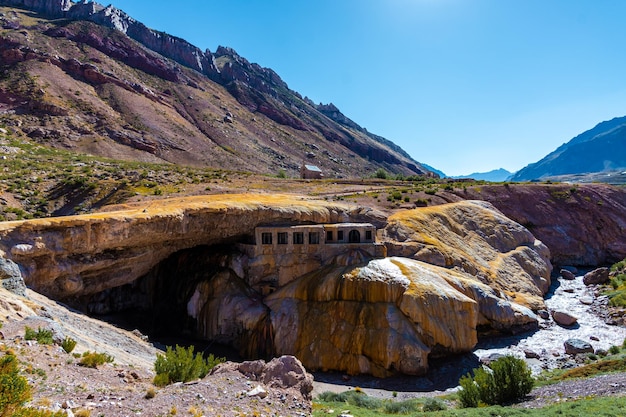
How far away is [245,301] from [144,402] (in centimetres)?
1910

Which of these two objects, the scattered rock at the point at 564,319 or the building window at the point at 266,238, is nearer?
the building window at the point at 266,238

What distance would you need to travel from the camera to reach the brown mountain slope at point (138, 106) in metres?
72.4

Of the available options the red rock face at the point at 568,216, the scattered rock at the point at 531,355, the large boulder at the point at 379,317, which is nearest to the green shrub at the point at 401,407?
the large boulder at the point at 379,317

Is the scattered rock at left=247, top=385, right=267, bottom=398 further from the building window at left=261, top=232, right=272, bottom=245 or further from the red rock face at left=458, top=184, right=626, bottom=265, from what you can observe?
the red rock face at left=458, top=184, right=626, bottom=265

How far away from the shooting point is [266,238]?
30.4 meters

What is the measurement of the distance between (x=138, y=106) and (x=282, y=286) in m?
84.0

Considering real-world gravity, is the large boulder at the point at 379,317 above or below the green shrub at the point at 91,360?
below

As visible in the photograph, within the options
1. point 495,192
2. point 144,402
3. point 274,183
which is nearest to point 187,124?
point 274,183

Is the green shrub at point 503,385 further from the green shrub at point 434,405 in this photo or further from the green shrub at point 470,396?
the green shrub at point 434,405

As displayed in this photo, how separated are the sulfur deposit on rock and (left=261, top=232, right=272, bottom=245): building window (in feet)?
35.1

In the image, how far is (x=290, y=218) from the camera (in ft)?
103

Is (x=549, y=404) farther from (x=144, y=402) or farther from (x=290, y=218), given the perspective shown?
(x=290, y=218)

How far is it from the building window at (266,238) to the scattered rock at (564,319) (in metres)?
26.0

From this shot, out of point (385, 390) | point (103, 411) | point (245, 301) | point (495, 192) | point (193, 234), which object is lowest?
point (385, 390)
